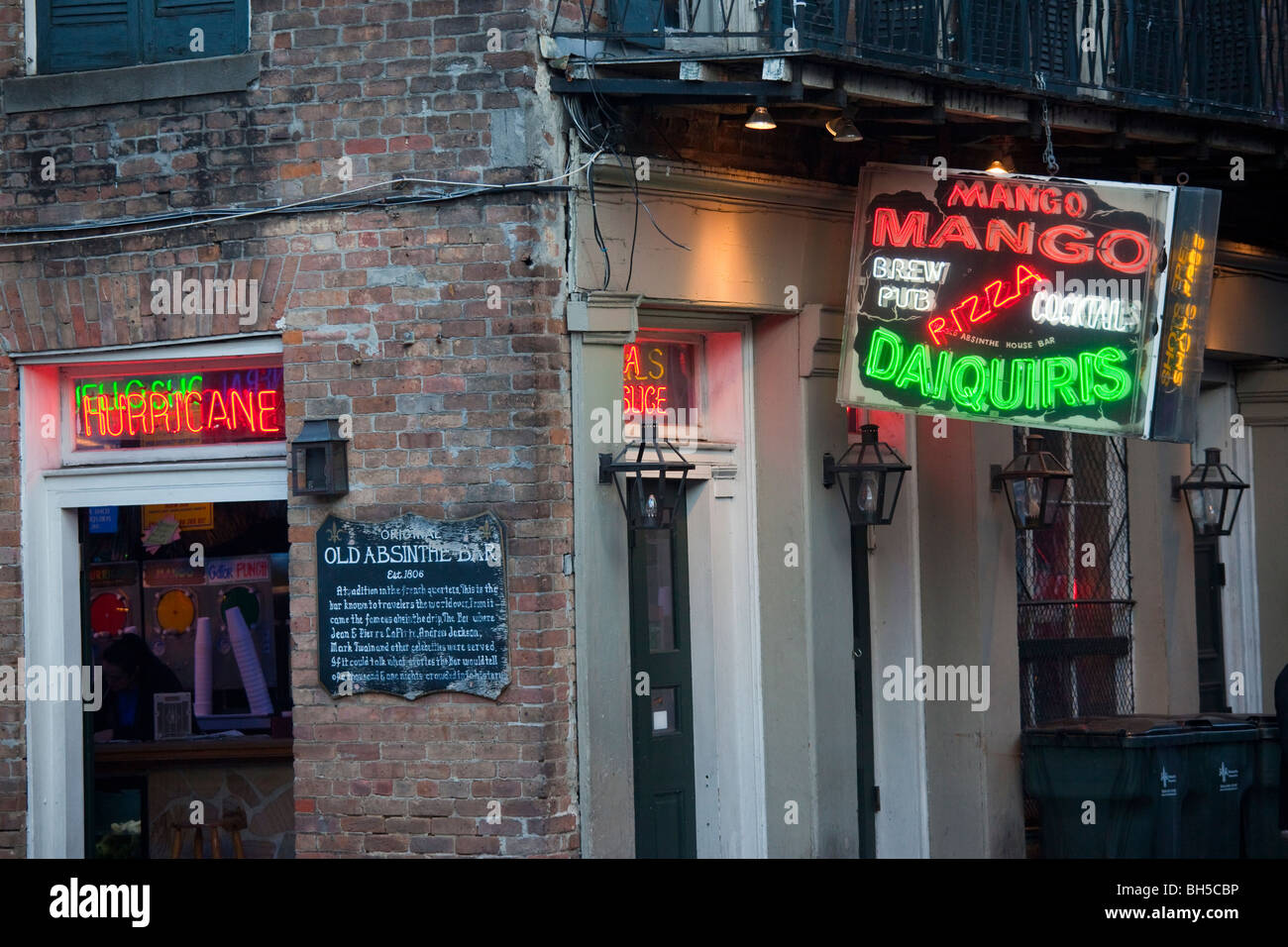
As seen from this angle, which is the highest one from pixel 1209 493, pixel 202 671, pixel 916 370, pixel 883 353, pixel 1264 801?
pixel 883 353

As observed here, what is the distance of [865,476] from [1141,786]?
7.80 ft

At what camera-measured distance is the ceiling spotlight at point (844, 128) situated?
7.98 meters

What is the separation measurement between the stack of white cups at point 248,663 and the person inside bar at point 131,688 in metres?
0.39

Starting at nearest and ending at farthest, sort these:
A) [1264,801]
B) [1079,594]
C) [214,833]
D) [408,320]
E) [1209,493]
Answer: [408,320], [214,833], [1264,801], [1079,594], [1209,493]

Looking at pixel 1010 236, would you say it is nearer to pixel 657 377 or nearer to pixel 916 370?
pixel 916 370

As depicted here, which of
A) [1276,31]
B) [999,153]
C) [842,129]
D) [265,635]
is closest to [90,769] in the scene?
[265,635]

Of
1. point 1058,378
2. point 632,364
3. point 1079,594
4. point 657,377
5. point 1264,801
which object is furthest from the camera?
point 1079,594

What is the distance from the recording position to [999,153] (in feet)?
29.9

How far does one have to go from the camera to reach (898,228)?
842cm

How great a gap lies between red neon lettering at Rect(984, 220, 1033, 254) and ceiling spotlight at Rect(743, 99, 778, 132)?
116 cm

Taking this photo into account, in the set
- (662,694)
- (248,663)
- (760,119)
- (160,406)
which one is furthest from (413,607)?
(760,119)

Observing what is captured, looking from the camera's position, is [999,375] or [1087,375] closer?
[1087,375]

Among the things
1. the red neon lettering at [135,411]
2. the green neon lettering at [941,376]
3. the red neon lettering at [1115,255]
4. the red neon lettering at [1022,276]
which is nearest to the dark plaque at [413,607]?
the red neon lettering at [135,411]

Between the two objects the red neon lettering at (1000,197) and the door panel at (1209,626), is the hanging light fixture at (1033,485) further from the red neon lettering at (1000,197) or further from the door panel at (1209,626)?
the door panel at (1209,626)
